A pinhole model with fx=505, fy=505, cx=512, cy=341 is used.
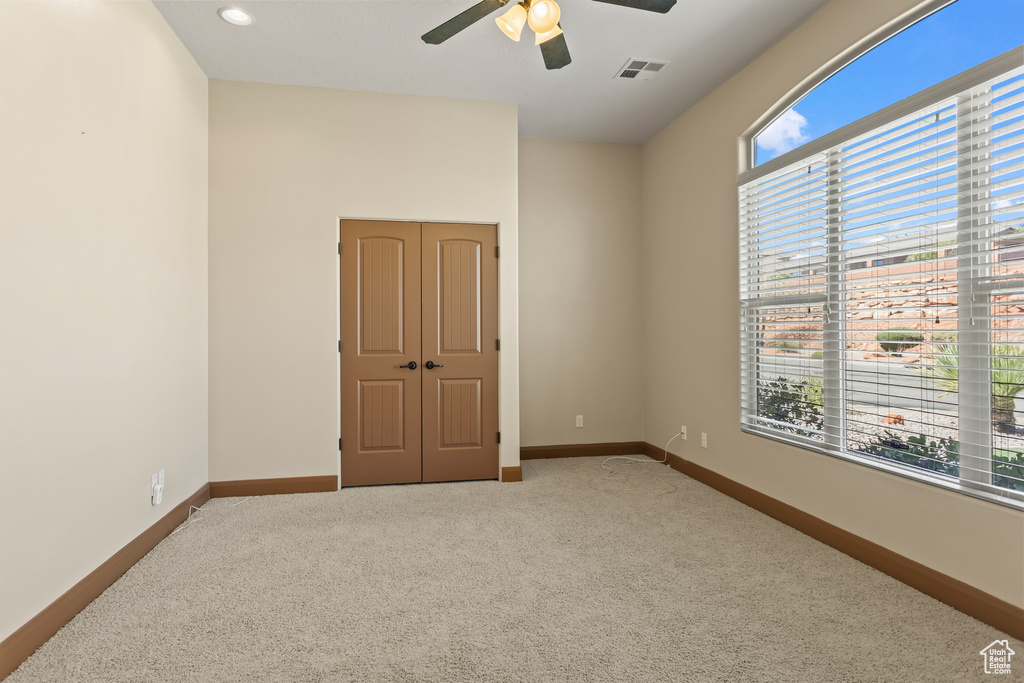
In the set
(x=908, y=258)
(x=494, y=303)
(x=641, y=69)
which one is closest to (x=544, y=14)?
(x=641, y=69)

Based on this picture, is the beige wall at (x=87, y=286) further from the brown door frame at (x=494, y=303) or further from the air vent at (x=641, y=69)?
the air vent at (x=641, y=69)

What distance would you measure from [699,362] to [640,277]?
1267mm

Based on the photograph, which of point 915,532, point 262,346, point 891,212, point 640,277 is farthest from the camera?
point 640,277

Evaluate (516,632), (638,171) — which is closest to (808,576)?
(516,632)

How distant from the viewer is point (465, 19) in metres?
2.39

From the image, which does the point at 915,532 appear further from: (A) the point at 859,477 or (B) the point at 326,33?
(B) the point at 326,33

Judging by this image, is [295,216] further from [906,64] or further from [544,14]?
[906,64]

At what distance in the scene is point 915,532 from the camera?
7.82 feet

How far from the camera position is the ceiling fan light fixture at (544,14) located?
229 centimetres

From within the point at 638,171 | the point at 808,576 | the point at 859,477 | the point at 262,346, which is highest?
the point at 638,171

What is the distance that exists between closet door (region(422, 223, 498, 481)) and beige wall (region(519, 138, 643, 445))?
727mm

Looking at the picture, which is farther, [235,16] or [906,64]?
[235,16]

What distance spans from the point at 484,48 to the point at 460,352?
→ 218cm
